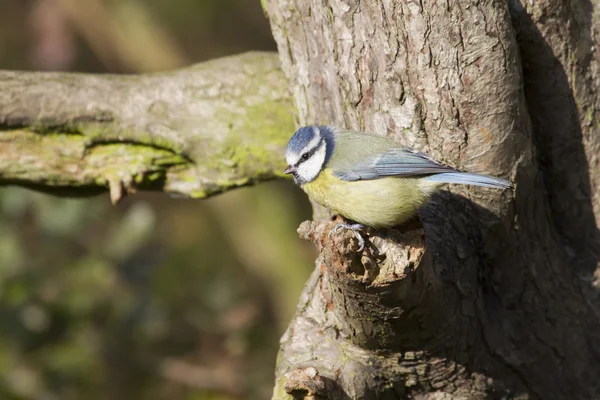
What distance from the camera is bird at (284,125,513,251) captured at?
6.09ft

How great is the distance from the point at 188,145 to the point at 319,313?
76 cm

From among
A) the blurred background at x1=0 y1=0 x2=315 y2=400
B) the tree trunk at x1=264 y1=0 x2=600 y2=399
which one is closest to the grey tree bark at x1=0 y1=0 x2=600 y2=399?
the tree trunk at x1=264 y1=0 x2=600 y2=399

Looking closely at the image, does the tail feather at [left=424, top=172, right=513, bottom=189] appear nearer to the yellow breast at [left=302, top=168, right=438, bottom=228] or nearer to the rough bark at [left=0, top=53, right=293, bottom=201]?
the yellow breast at [left=302, top=168, right=438, bottom=228]

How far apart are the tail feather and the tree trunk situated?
9 centimetres

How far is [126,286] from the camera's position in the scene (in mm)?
3082

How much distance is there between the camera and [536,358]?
6.76 feet

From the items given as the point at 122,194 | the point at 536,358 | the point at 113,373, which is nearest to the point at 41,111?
the point at 122,194

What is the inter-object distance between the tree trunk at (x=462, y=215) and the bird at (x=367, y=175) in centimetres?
6

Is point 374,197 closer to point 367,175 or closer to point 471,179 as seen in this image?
point 367,175

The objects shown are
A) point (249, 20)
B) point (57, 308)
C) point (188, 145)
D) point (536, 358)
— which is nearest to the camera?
point (536, 358)

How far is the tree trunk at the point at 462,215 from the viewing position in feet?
5.79

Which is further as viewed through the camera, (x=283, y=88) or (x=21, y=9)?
(x=21, y=9)

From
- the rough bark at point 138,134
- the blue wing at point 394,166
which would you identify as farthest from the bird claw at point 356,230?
the rough bark at point 138,134

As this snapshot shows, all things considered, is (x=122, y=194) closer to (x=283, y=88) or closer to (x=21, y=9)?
(x=283, y=88)
